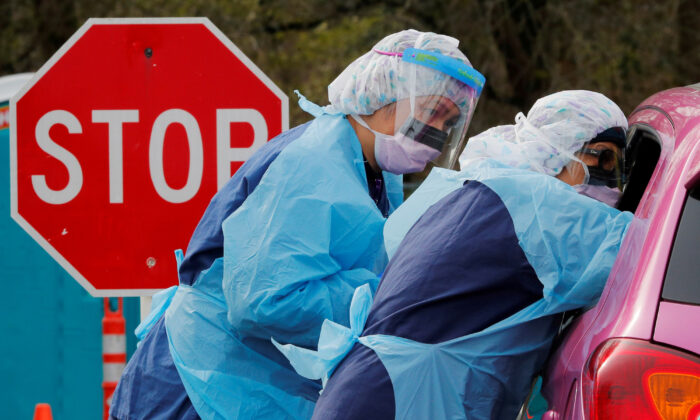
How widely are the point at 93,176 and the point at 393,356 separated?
2.03m

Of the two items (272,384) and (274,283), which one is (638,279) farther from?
(272,384)

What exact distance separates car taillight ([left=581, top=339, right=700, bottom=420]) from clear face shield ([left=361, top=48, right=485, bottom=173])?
1388 mm

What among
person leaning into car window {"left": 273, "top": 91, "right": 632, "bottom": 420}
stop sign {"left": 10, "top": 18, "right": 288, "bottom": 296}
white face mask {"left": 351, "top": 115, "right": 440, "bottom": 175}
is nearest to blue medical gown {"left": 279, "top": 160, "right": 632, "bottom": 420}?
person leaning into car window {"left": 273, "top": 91, "right": 632, "bottom": 420}

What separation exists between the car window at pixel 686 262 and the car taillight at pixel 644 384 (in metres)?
0.11

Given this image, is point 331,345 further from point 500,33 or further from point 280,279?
point 500,33

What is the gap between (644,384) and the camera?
6.11 feet

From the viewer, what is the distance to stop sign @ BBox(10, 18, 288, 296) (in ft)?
13.2

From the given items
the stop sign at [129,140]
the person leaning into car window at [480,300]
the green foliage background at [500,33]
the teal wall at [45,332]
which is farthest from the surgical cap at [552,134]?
the green foliage background at [500,33]

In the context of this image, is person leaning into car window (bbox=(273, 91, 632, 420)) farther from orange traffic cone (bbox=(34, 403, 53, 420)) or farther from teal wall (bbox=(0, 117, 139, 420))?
teal wall (bbox=(0, 117, 139, 420))

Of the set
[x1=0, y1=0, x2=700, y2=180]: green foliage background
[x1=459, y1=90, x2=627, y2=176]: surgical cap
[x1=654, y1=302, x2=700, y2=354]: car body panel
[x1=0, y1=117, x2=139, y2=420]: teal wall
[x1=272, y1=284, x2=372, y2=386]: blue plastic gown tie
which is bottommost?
[x1=0, y1=117, x2=139, y2=420]: teal wall

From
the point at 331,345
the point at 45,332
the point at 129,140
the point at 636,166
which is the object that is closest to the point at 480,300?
the point at 331,345

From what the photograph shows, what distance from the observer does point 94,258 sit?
4035mm

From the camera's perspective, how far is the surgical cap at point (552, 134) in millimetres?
2762

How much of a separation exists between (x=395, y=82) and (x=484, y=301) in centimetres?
102
